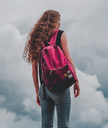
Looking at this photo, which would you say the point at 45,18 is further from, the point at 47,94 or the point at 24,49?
the point at 47,94

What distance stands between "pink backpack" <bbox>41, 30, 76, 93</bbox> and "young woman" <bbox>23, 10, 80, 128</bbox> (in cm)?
12

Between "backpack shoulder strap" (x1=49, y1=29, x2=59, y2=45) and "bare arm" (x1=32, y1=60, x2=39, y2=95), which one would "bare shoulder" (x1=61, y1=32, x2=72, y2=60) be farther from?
"bare arm" (x1=32, y1=60, x2=39, y2=95)

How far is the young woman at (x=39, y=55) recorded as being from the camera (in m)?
2.56

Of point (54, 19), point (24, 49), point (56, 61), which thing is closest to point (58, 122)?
point (56, 61)

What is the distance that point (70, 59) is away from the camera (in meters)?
2.72

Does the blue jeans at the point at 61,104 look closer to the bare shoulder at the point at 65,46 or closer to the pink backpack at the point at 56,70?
the pink backpack at the point at 56,70

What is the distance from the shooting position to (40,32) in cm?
300

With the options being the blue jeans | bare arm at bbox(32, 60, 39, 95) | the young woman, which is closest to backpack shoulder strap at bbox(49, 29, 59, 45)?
the young woman

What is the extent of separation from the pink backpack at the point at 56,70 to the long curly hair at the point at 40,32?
0.82 ft

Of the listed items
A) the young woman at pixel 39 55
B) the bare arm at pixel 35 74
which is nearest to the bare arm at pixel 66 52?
the young woman at pixel 39 55

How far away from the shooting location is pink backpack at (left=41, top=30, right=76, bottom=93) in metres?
2.51

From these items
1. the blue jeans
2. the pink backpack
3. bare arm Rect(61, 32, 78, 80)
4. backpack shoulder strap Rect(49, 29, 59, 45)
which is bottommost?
the blue jeans

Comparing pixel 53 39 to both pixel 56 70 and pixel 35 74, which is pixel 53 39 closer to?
pixel 56 70

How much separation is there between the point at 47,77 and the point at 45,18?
1.11 m
